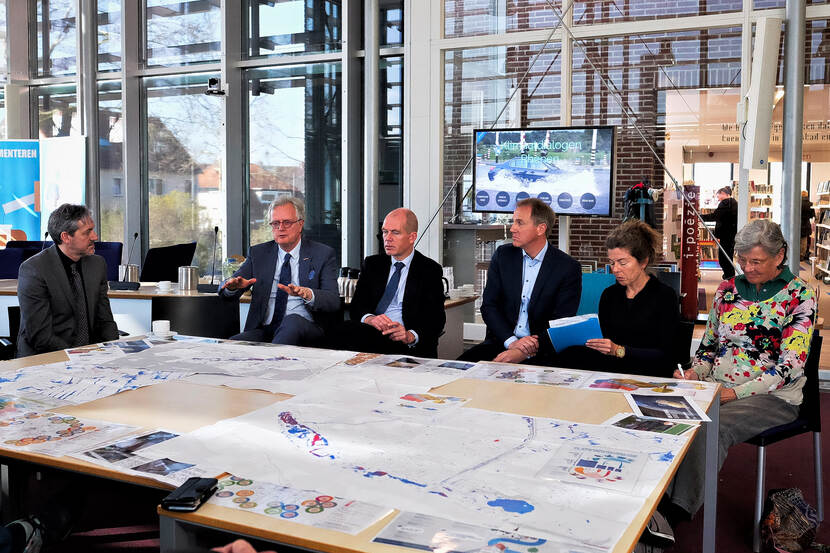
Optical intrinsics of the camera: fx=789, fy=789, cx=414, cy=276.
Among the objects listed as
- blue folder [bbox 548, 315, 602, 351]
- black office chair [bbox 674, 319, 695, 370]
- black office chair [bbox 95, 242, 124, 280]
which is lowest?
black office chair [bbox 674, 319, 695, 370]

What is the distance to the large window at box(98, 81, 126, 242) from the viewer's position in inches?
385

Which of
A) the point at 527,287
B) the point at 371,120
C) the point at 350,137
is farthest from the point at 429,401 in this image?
the point at 350,137

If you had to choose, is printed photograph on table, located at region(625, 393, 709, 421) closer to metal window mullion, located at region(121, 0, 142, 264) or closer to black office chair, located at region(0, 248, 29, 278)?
black office chair, located at region(0, 248, 29, 278)

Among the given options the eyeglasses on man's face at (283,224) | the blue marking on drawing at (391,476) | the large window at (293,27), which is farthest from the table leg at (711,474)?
the large window at (293,27)

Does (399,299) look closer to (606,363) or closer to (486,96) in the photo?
(606,363)

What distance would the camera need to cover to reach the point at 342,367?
278 cm

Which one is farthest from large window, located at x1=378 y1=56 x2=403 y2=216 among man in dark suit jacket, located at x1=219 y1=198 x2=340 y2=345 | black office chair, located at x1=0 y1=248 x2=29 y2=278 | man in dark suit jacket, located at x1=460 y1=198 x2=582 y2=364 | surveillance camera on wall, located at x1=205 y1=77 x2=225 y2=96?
man in dark suit jacket, located at x1=460 y1=198 x2=582 y2=364

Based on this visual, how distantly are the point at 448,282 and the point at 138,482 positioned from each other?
163 inches

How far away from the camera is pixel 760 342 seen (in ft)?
10.4

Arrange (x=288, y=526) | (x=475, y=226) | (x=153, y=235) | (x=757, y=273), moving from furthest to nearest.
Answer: (x=153, y=235) → (x=475, y=226) → (x=757, y=273) → (x=288, y=526)

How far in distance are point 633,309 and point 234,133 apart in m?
6.44

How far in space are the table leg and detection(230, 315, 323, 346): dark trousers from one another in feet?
7.74

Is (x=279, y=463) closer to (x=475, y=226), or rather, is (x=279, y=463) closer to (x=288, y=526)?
(x=288, y=526)

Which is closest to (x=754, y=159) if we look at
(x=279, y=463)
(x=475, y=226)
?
(x=475, y=226)
